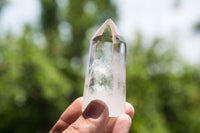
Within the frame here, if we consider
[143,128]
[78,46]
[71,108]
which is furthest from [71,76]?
[71,108]

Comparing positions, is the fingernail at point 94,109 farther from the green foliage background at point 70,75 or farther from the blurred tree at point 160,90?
the blurred tree at point 160,90

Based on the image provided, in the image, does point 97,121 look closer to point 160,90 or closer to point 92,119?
point 92,119

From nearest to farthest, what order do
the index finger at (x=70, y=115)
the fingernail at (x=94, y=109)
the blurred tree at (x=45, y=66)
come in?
the fingernail at (x=94, y=109) → the index finger at (x=70, y=115) → the blurred tree at (x=45, y=66)

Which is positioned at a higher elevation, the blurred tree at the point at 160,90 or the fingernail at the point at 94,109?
the fingernail at the point at 94,109

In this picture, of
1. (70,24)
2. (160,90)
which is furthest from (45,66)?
(160,90)

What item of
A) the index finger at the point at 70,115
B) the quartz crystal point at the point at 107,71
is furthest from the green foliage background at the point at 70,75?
the quartz crystal point at the point at 107,71

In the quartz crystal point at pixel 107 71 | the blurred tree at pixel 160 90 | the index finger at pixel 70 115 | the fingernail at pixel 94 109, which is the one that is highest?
the quartz crystal point at pixel 107 71

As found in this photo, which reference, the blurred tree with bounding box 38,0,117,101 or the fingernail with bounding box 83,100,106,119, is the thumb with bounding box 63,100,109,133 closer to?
the fingernail with bounding box 83,100,106,119
